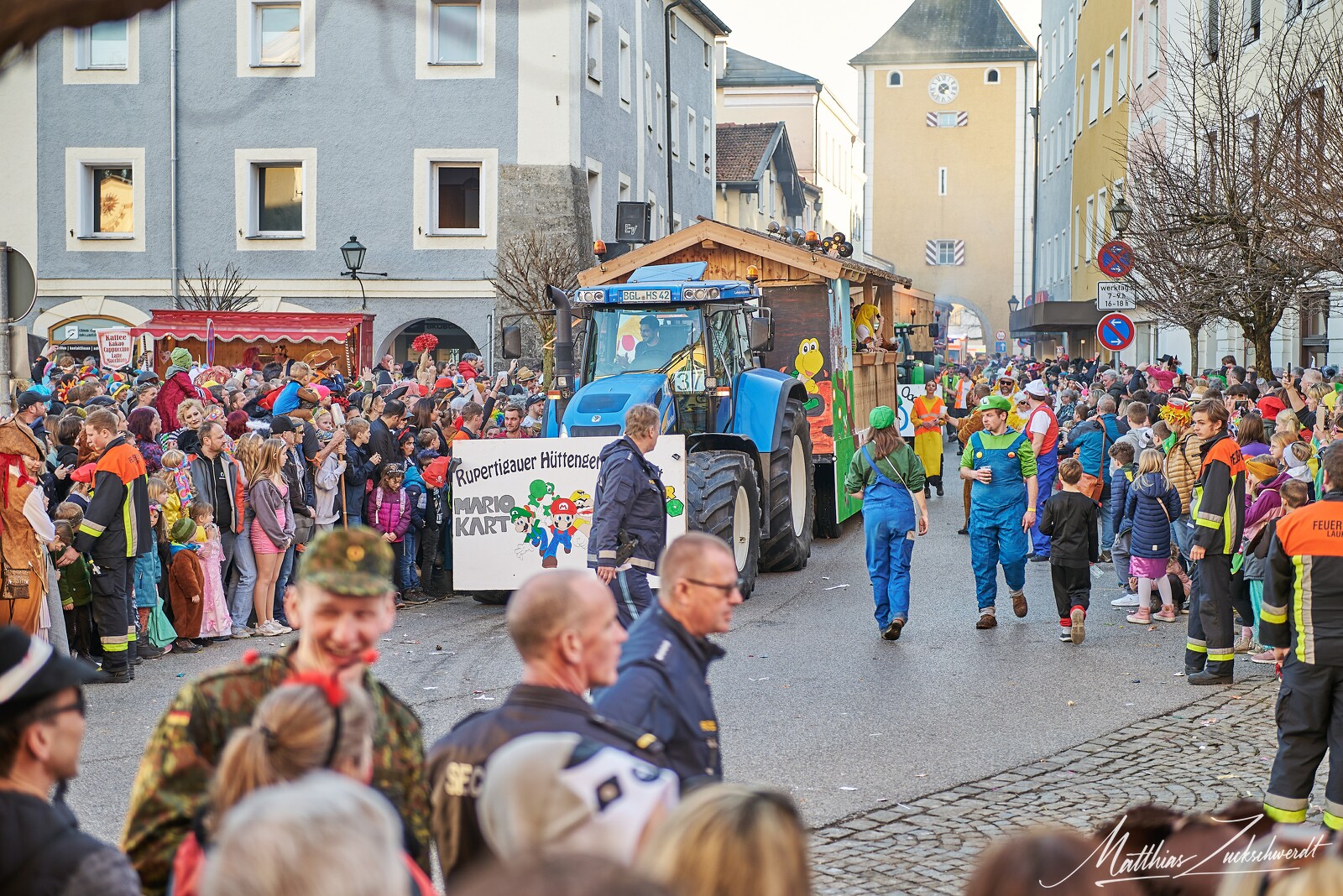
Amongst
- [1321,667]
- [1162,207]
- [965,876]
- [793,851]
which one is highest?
[1162,207]

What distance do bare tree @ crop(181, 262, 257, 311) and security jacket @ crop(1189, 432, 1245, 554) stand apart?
24950 mm

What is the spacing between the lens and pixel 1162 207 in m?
19.8

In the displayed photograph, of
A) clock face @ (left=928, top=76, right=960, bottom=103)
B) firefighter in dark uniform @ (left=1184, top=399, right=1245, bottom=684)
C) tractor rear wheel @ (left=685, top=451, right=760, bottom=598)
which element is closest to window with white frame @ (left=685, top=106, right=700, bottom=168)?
tractor rear wheel @ (left=685, top=451, right=760, bottom=598)

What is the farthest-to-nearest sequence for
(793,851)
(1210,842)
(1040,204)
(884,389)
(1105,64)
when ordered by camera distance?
1. (1040,204)
2. (1105,64)
3. (884,389)
4. (1210,842)
5. (793,851)

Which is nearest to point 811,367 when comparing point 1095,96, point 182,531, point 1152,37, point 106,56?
point 182,531

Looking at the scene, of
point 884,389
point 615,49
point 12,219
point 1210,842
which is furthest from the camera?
point 615,49

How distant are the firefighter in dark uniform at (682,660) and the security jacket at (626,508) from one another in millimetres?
4250

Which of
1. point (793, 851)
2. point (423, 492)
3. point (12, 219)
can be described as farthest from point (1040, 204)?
point (793, 851)

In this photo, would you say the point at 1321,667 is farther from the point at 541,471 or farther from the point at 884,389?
the point at 884,389

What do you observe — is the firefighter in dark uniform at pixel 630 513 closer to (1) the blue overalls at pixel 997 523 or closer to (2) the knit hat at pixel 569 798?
(1) the blue overalls at pixel 997 523

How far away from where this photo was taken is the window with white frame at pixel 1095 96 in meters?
40.5

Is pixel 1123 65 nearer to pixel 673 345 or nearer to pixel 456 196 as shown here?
pixel 456 196

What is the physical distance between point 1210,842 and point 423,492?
11.2 metres

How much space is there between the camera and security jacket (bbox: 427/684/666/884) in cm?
345
